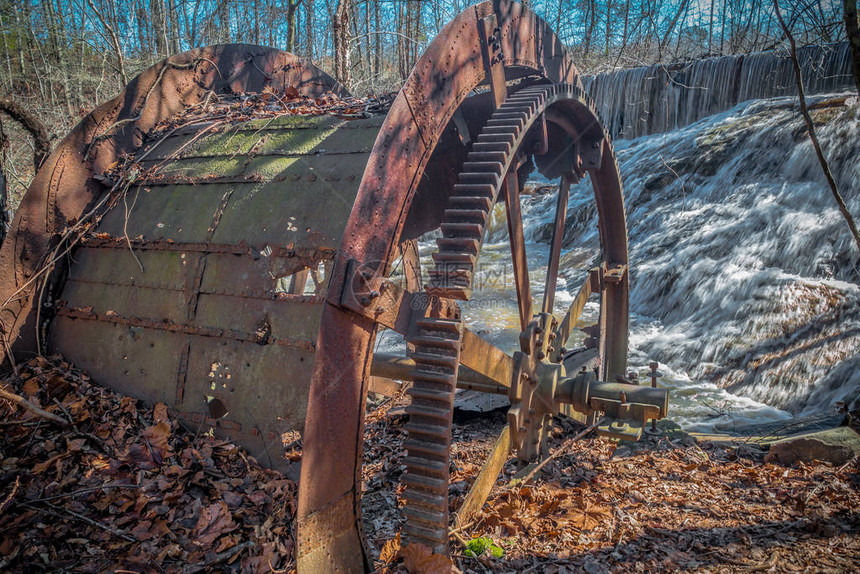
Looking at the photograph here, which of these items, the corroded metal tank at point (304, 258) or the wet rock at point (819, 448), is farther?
the wet rock at point (819, 448)

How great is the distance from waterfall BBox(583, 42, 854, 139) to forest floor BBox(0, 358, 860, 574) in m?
10.7

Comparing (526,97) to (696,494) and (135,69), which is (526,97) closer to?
(696,494)

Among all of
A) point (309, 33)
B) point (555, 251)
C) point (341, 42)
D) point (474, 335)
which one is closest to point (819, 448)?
point (555, 251)

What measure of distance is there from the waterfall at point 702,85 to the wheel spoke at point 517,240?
1066 centimetres

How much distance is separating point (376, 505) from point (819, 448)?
353 centimetres

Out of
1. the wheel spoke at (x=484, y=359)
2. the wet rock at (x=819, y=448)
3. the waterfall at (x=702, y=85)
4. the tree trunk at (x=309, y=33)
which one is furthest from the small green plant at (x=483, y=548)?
the tree trunk at (x=309, y=33)

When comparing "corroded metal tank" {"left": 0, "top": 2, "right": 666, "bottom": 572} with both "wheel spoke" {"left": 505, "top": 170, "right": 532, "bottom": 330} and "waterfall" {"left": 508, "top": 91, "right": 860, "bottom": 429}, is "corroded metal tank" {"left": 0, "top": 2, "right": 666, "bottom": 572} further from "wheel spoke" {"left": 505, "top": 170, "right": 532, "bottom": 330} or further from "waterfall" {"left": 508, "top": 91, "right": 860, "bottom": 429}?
"waterfall" {"left": 508, "top": 91, "right": 860, "bottom": 429}

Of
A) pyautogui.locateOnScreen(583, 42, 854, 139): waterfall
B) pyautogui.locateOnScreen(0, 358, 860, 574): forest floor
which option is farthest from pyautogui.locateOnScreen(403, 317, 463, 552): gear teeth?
pyautogui.locateOnScreen(583, 42, 854, 139): waterfall

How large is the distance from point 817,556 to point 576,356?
2.58m

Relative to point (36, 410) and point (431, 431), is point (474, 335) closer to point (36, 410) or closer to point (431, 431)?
point (431, 431)

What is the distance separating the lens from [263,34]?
67.1 feet

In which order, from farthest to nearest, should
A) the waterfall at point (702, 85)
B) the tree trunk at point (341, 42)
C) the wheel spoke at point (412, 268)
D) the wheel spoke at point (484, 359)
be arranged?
the waterfall at point (702, 85)
the tree trunk at point (341, 42)
the wheel spoke at point (412, 268)
the wheel spoke at point (484, 359)

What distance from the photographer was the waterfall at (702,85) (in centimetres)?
1390

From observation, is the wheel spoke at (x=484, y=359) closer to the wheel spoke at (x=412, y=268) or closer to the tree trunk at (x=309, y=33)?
the wheel spoke at (x=412, y=268)
